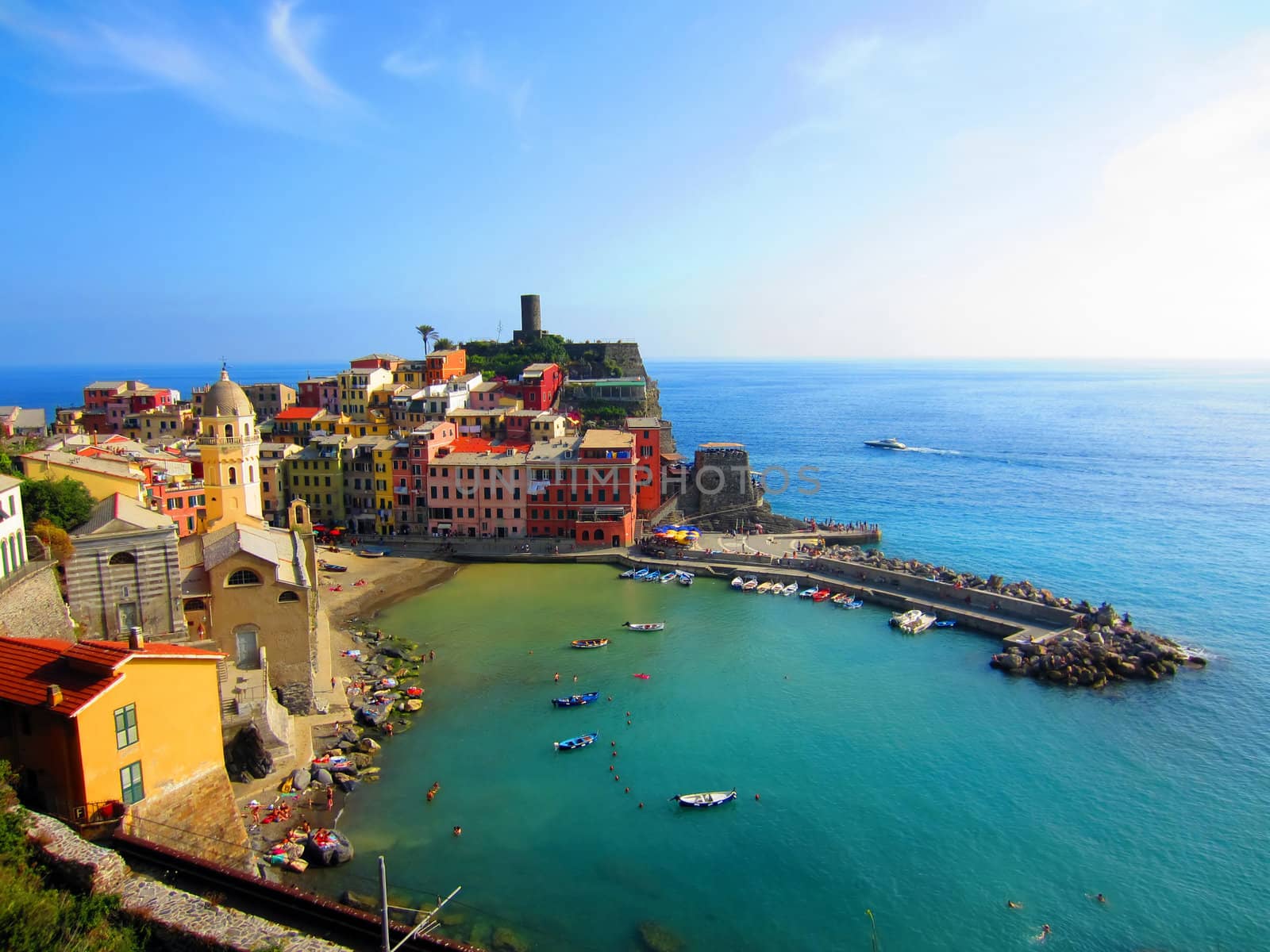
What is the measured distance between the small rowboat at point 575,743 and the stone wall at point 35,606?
1551cm

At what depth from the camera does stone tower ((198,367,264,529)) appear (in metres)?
33.0

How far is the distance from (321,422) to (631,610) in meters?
35.1

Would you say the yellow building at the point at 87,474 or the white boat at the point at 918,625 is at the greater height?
the yellow building at the point at 87,474

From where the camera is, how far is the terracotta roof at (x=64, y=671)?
15.3 m

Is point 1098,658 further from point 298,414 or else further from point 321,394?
point 321,394

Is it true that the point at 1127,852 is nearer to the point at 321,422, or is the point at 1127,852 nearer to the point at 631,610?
the point at 631,610

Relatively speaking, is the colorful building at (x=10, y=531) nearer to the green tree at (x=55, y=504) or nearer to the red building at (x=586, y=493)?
the green tree at (x=55, y=504)

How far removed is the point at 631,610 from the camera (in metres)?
41.9

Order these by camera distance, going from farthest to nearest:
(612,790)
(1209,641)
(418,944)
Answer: (1209,641) → (612,790) → (418,944)

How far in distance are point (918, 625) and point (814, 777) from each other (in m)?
16.3

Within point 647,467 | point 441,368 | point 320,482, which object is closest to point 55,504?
point 320,482

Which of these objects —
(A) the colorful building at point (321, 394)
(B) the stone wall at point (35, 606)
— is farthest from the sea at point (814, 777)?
(A) the colorful building at point (321, 394)

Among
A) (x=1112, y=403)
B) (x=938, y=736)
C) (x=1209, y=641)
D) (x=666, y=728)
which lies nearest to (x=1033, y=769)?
(x=938, y=736)

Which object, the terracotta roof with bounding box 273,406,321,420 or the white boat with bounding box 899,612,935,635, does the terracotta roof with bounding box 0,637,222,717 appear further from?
the terracotta roof with bounding box 273,406,321,420
